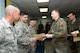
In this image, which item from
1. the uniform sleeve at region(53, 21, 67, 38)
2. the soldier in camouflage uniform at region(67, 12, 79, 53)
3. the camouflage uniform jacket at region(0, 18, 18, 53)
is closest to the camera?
the camouflage uniform jacket at region(0, 18, 18, 53)

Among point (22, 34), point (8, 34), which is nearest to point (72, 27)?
point (22, 34)

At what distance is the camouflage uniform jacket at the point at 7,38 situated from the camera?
8.74ft

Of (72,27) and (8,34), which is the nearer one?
(8,34)

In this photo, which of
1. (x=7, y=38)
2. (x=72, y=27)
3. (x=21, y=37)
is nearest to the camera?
(x=7, y=38)

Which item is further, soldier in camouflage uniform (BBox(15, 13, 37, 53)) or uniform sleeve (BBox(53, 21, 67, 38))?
uniform sleeve (BBox(53, 21, 67, 38))

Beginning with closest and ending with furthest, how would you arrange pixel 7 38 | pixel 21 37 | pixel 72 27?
pixel 7 38 → pixel 21 37 → pixel 72 27

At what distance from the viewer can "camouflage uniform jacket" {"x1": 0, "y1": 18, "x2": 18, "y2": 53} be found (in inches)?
105

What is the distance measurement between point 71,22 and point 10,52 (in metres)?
3.39

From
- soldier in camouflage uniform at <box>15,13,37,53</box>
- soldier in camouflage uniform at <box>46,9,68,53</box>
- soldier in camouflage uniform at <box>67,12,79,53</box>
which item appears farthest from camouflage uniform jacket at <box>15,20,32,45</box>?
soldier in camouflage uniform at <box>67,12,79,53</box>

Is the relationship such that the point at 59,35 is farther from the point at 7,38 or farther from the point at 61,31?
the point at 7,38

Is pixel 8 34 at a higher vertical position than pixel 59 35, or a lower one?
higher

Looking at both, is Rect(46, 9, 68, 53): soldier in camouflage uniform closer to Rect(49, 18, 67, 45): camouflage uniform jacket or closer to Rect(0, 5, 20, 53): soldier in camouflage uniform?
Rect(49, 18, 67, 45): camouflage uniform jacket

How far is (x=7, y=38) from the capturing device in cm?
270

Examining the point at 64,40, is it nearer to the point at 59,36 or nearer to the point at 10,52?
the point at 59,36
